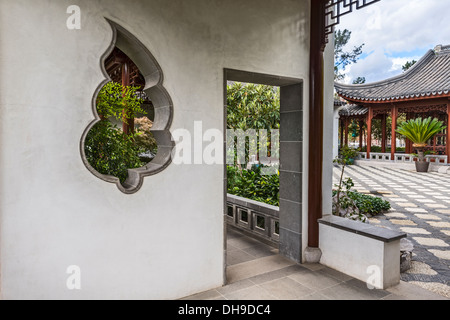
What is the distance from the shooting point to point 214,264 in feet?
9.55

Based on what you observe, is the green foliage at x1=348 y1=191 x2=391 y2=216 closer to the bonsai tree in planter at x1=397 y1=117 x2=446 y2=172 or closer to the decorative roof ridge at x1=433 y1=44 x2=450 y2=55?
the bonsai tree in planter at x1=397 y1=117 x2=446 y2=172

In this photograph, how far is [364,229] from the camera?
3084 mm

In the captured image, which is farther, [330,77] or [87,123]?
[330,77]

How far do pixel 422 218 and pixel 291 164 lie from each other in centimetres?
373

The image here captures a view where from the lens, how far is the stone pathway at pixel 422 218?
3336 millimetres

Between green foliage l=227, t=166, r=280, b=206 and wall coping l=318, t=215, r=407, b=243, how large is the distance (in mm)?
1430

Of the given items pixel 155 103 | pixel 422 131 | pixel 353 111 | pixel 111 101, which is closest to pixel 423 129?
pixel 422 131

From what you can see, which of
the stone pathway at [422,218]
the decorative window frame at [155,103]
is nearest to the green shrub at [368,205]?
the stone pathway at [422,218]

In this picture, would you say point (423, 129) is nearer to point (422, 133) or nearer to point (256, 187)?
point (422, 133)

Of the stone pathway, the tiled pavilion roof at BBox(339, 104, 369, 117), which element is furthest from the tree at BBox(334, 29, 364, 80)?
the stone pathway

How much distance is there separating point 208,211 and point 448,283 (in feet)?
8.26

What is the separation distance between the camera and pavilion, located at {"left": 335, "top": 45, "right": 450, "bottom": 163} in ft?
44.2
